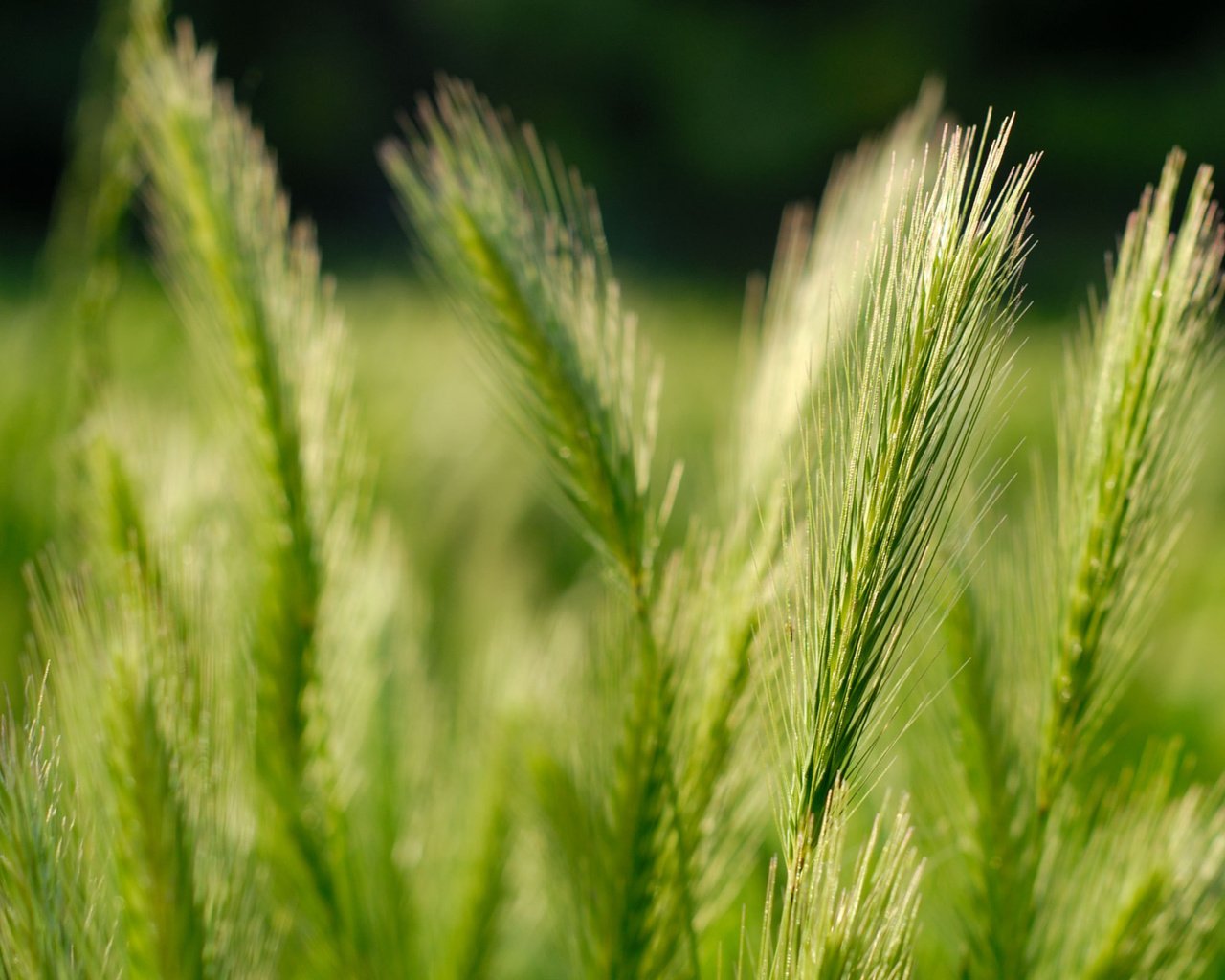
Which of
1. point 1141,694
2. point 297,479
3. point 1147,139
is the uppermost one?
point 1147,139

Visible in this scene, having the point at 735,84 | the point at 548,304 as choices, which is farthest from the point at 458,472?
the point at 735,84

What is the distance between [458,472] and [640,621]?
21.9 inches

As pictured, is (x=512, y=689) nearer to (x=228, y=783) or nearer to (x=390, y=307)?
(x=228, y=783)

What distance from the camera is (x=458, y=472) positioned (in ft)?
2.76

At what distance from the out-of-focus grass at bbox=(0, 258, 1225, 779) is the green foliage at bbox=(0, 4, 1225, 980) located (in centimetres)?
4

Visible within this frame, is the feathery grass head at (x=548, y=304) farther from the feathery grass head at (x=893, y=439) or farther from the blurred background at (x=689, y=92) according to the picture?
the blurred background at (x=689, y=92)

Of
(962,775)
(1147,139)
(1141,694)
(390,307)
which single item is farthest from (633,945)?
(1147,139)

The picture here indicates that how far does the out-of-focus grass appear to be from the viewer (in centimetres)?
58

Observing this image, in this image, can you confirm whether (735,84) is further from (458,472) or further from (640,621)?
(640,621)

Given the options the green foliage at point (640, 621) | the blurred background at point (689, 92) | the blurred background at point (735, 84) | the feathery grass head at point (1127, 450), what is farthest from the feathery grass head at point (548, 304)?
the blurred background at point (735, 84)

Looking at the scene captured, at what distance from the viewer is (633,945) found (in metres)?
0.31

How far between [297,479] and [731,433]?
0.48ft

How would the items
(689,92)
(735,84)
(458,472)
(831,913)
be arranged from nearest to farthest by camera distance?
(831,913) → (458,472) → (735,84) → (689,92)

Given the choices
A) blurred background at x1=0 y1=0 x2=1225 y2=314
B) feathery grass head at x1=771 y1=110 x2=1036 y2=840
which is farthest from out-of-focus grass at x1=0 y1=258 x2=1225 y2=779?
blurred background at x1=0 y1=0 x2=1225 y2=314
